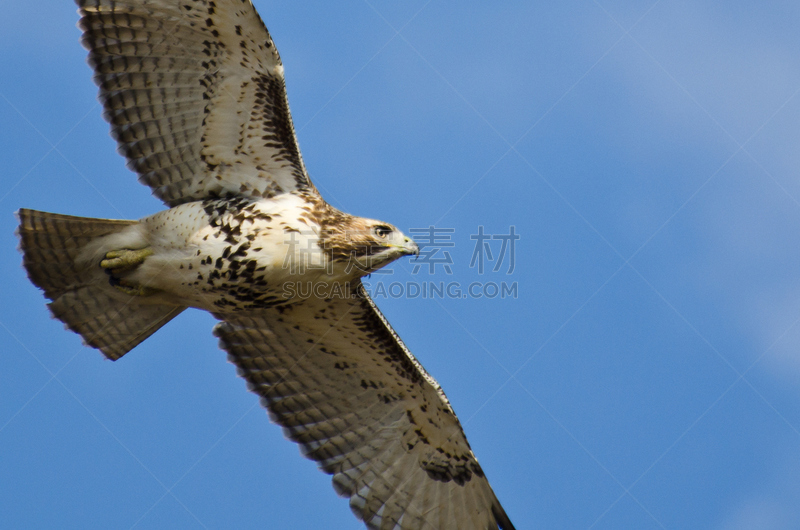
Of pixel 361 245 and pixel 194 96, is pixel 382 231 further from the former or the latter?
pixel 194 96

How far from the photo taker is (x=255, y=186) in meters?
8.83

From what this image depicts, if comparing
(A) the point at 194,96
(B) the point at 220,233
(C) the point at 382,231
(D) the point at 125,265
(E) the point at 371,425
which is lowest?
(D) the point at 125,265

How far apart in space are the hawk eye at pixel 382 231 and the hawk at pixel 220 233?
1 centimetres

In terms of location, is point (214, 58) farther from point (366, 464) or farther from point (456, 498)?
point (456, 498)

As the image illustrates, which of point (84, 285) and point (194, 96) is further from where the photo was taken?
point (84, 285)

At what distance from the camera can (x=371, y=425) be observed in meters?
10.2

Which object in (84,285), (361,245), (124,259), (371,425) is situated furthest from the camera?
(371,425)

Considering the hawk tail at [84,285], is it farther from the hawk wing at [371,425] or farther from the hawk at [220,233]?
the hawk wing at [371,425]

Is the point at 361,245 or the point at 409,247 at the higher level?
the point at 409,247

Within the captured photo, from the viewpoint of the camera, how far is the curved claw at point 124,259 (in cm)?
864

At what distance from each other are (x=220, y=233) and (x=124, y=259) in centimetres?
111

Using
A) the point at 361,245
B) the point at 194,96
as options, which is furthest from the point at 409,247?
the point at 194,96

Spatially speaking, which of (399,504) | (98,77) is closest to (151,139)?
(98,77)

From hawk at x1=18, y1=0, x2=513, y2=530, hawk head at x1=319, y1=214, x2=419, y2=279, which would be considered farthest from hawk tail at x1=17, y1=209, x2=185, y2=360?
hawk head at x1=319, y1=214, x2=419, y2=279
